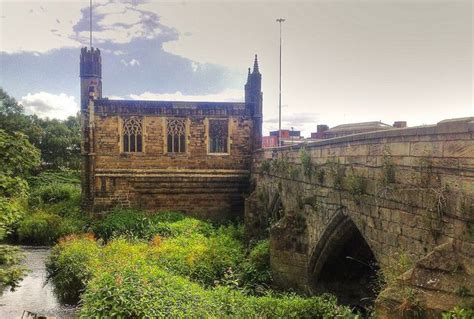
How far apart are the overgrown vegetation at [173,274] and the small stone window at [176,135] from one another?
12.8ft

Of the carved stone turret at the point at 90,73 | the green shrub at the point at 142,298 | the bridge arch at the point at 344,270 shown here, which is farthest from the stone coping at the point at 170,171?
the bridge arch at the point at 344,270

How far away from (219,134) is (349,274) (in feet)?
46.2

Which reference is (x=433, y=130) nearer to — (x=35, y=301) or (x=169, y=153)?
(x=35, y=301)

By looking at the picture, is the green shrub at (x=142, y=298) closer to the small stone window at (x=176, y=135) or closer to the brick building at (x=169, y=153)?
the brick building at (x=169, y=153)

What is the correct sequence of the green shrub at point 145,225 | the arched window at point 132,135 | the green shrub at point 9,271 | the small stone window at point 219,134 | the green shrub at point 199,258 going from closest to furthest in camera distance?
the green shrub at point 9,271 → the green shrub at point 199,258 → the green shrub at point 145,225 → the arched window at point 132,135 → the small stone window at point 219,134

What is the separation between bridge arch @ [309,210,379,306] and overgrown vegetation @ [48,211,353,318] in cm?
104

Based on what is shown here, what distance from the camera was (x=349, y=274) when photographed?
1166 cm

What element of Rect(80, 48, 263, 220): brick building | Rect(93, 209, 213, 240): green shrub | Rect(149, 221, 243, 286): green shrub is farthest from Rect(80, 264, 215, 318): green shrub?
Rect(80, 48, 263, 220): brick building

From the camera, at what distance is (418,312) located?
17.4 feet

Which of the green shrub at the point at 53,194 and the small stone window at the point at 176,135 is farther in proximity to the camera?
the green shrub at the point at 53,194

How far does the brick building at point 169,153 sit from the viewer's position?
23.3m

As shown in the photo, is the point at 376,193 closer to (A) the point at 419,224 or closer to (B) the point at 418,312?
(A) the point at 419,224

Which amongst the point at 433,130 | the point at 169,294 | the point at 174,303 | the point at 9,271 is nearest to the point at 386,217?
the point at 433,130

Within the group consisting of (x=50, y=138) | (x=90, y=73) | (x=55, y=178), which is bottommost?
(x=55, y=178)
